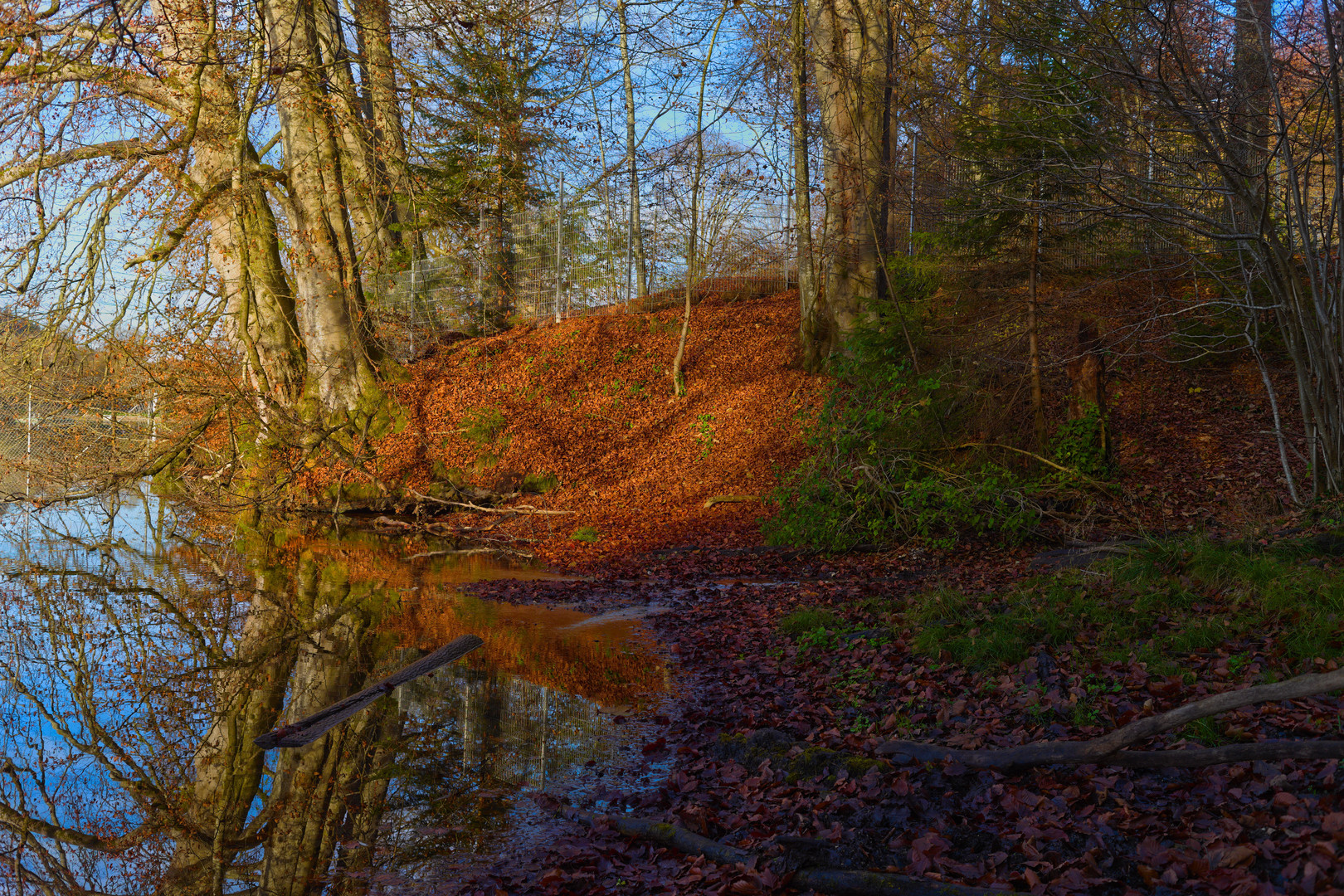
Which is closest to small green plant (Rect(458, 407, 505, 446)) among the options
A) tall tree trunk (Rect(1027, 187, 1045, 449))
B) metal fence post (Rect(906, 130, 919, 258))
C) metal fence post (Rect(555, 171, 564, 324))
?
metal fence post (Rect(555, 171, 564, 324))

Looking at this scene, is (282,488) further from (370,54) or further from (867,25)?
(867,25)

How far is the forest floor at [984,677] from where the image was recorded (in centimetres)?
328

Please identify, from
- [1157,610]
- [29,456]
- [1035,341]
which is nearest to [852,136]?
[1035,341]

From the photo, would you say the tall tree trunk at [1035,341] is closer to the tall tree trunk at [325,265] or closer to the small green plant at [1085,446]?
the small green plant at [1085,446]

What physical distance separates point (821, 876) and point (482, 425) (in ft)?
44.2

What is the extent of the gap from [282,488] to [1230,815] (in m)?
13.3

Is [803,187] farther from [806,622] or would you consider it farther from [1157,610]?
[1157,610]

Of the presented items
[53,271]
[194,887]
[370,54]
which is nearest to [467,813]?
[194,887]

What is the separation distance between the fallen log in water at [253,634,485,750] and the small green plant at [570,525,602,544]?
4808 mm

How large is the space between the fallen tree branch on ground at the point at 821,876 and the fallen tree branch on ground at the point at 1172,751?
3.67 ft

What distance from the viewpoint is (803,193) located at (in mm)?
15453

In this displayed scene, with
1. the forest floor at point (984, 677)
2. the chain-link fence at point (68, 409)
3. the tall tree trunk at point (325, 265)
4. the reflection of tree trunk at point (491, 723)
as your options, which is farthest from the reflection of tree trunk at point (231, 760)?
the tall tree trunk at point (325, 265)

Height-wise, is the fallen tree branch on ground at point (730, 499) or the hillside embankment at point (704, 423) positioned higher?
the hillside embankment at point (704, 423)

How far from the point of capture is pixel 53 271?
9977mm
